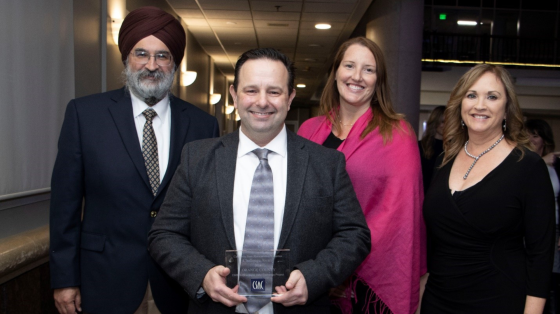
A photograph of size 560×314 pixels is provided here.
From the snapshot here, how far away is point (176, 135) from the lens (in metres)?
1.96

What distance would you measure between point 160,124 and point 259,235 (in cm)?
77

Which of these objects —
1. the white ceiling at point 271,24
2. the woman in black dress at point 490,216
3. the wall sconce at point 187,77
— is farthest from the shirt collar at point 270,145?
the wall sconce at point 187,77

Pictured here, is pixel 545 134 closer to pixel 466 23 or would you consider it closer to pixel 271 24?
pixel 271 24

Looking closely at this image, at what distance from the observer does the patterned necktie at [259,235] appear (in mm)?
1348

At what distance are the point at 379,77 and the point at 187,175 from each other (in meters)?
1.03

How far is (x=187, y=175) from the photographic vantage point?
1.58 meters

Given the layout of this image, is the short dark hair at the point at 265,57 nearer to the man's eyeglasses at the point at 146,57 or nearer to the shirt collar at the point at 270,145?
the shirt collar at the point at 270,145

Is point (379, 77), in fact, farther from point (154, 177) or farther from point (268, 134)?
point (154, 177)

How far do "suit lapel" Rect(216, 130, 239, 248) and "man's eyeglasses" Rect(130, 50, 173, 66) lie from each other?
0.58 meters

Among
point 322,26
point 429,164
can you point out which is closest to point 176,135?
point 429,164

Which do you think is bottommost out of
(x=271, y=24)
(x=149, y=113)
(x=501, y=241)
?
(x=501, y=241)

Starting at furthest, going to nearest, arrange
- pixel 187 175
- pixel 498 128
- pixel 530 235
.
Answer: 1. pixel 498 128
2. pixel 530 235
3. pixel 187 175

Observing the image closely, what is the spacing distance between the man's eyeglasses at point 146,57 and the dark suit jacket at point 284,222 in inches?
22.7

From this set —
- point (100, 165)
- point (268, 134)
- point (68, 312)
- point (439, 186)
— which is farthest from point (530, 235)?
point (68, 312)
